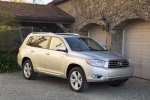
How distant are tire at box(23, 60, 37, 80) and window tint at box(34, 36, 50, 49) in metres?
A: 0.77

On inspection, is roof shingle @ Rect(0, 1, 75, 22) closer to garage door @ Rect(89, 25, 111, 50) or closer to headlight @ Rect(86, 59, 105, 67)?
garage door @ Rect(89, 25, 111, 50)

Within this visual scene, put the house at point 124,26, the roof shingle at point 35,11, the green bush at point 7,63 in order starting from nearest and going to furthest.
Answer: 1. the house at point 124,26
2. the green bush at point 7,63
3. the roof shingle at point 35,11

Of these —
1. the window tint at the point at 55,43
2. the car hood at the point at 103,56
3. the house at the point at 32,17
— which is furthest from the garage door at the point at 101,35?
the car hood at the point at 103,56

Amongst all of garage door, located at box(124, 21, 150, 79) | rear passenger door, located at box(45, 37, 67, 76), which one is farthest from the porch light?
rear passenger door, located at box(45, 37, 67, 76)

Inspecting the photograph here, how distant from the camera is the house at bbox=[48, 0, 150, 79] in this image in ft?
35.8

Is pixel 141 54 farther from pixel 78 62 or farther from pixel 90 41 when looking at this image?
pixel 78 62

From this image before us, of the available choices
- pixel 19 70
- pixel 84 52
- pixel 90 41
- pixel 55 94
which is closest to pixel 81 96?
pixel 55 94

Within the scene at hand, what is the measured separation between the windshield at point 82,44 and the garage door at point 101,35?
343 cm

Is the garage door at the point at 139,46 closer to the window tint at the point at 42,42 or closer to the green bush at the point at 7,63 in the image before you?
the window tint at the point at 42,42

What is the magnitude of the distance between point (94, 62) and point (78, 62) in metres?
0.53

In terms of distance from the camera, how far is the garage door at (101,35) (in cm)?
1291

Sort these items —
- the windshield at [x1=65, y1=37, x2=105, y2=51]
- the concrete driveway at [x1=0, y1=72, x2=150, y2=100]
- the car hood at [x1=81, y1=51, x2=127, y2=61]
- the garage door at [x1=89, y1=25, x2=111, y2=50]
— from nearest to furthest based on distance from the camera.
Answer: the concrete driveway at [x1=0, y1=72, x2=150, y2=100], the car hood at [x1=81, y1=51, x2=127, y2=61], the windshield at [x1=65, y1=37, x2=105, y2=51], the garage door at [x1=89, y1=25, x2=111, y2=50]

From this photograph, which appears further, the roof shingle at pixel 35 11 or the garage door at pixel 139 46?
the roof shingle at pixel 35 11

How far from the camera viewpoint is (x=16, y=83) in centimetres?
Result: 939
